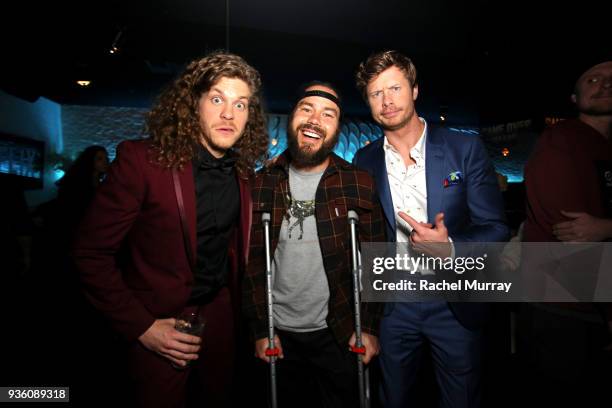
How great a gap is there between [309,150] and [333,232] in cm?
57

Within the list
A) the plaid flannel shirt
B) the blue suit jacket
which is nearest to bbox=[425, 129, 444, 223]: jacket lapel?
the blue suit jacket

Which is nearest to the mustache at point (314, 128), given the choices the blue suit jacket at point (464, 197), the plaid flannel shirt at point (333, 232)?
the plaid flannel shirt at point (333, 232)

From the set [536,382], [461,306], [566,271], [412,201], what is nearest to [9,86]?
[412,201]

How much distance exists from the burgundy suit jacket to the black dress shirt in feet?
0.33

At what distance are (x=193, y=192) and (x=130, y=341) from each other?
30.8 inches

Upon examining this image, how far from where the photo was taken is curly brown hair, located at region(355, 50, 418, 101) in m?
2.29

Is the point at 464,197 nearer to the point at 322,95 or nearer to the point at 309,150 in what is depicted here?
the point at 309,150

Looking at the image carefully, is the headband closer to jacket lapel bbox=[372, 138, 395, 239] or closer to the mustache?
the mustache

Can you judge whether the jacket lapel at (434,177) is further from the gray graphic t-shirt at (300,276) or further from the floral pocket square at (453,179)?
the gray graphic t-shirt at (300,276)

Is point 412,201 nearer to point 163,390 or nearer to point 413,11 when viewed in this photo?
point 163,390

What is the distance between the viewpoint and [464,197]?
7.25 feet

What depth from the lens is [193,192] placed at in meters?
1.79

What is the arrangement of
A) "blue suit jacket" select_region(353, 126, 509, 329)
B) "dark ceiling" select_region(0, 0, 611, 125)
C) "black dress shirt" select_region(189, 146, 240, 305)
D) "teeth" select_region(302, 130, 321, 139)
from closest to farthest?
"black dress shirt" select_region(189, 146, 240, 305) < "blue suit jacket" select_region(353, 126, 509, 329) < "teeth" select_region(302, 130, 321, 139) < "dark ceiling" select_region(0, 0, 611, 125)

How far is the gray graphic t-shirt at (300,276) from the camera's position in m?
2.21
